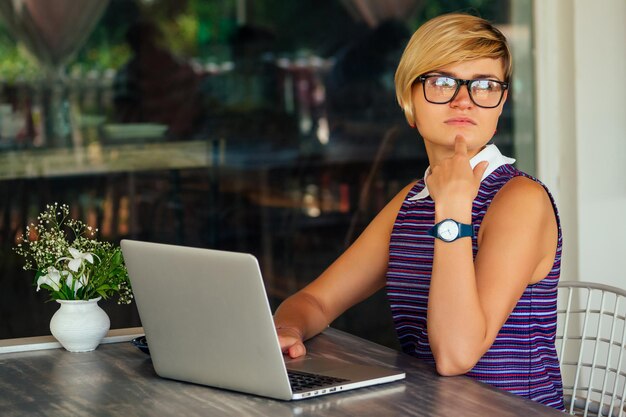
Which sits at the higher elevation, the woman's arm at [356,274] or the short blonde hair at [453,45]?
the short blonde hair at [453,45]

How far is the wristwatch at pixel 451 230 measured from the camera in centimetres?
174

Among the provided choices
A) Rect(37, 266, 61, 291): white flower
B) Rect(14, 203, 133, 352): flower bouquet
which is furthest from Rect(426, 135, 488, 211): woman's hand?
Rect(37, 266, 61, 291): white flower

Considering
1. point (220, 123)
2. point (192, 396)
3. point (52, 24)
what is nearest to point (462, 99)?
point (192, 396)

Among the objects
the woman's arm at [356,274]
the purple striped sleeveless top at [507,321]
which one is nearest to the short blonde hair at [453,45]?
the purple striped sleeveless top at [507,321]

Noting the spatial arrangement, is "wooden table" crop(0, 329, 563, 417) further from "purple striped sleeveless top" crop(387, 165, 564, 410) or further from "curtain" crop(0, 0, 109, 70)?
"curtain" crop(0, 0, 109, 70)

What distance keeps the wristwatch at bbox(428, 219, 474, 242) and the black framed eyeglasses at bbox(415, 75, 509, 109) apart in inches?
10.9

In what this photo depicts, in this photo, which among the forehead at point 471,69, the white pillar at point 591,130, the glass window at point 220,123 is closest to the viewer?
the forehead at point 471,69

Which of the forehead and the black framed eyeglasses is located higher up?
the forehead

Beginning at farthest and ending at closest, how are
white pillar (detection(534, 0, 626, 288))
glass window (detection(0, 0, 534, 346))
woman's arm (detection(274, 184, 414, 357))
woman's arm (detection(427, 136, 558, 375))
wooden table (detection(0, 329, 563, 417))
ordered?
glass window (detection(0, 0, 534, 346))
white pillar (detection(534, 0, 626, 288))
woman's arm (detection(274, 184, 414, 357))
woman's arm (detection(427, 136, 558, 375))
wooden table (detection(0, 329, 563, 417))

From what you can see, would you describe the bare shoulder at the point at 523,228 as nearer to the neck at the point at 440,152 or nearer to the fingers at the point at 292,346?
the neck at the point at 440,152

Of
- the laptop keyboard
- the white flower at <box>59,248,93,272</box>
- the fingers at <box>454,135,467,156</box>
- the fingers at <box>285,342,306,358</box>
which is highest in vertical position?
the fingers at <box>454,135,467,156</box>

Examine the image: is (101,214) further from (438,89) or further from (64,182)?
(438,89)

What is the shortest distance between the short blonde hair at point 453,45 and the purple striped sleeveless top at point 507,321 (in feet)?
0.75

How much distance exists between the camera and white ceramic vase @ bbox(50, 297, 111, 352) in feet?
6.48
